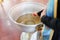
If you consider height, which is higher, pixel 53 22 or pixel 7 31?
pixel 53 22

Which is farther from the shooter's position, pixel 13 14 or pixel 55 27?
pixel 13 14

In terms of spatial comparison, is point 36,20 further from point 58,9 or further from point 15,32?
point 58,9

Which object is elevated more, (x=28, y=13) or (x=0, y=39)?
(x=28, y=13)

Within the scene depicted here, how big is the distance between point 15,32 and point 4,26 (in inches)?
5.7

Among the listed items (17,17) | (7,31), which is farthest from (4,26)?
(17,17)

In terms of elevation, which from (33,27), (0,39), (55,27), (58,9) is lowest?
(0,39)

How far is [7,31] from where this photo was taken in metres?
1.57

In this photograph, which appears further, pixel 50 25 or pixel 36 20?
pixel 36 20

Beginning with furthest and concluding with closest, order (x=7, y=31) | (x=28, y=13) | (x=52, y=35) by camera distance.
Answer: (x=7, y=31) < (x=28, y=13) < (x=52, y=35)

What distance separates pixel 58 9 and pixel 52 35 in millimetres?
179

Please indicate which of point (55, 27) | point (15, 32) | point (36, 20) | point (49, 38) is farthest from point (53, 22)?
point (15, 32)

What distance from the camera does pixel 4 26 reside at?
1604 mm

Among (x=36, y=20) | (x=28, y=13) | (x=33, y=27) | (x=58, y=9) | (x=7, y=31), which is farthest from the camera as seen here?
(x=7, y=31)

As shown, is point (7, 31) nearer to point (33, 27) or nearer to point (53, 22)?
point (33, 27)
